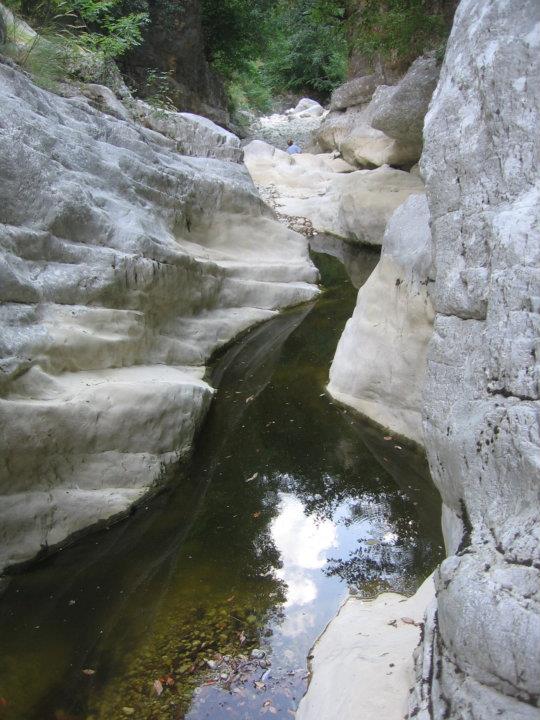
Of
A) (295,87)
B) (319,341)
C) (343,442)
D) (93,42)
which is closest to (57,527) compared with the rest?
(343,442)

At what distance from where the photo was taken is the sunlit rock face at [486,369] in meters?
2.60

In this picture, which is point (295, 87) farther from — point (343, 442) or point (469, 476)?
point (469, 476)

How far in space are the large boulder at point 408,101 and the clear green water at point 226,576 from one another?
8773 mm

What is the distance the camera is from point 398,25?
37.3 feet

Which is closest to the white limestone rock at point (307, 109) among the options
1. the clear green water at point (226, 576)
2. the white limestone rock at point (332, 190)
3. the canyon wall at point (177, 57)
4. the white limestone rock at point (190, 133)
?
the white limestone rock at point (332, 190)

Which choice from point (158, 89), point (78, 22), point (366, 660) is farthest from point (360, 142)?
point (366, 660)

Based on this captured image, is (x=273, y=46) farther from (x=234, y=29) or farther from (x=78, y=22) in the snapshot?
(x=78, y=22)

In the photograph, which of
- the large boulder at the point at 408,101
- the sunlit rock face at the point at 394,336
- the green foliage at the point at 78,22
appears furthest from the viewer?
the large boulder at the point at 408,101

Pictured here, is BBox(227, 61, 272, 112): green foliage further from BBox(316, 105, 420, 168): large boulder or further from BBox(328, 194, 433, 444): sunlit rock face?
BBox(328, 194, 433, 444): sunlit rock face

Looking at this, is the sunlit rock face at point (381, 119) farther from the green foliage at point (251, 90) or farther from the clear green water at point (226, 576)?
the clear green water at point (226, 576)

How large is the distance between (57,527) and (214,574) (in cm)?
143

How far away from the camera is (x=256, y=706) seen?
12.7ft

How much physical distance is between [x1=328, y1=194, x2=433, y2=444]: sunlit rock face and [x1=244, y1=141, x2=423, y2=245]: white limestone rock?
7.28 m

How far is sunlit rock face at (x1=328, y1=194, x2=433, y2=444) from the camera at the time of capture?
685cm
